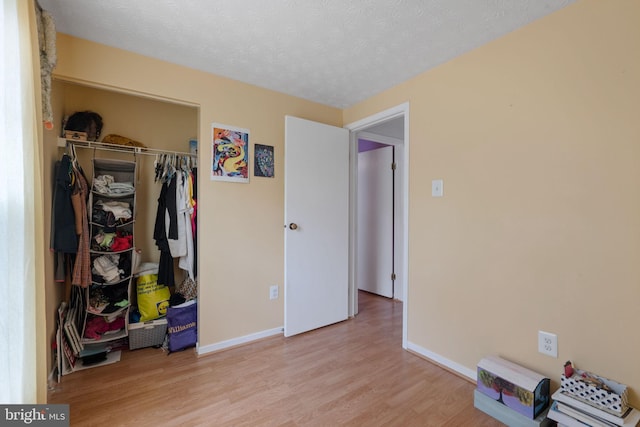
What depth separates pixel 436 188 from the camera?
2066 millimetres

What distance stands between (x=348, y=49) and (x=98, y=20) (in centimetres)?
152

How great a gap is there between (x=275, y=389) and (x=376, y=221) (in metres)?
2.60

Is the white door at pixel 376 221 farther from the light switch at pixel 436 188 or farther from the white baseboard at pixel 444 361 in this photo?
the light switch at pixel 436 188

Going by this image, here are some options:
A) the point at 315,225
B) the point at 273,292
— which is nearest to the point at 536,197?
the point at 315,225

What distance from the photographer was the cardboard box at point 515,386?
1.38 m

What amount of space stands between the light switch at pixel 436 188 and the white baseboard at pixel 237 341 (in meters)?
1.82

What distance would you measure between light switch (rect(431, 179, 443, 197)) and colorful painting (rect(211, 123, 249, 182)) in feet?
5.02

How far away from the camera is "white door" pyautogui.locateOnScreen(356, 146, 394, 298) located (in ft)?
12.1

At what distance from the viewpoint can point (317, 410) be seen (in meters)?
1.55

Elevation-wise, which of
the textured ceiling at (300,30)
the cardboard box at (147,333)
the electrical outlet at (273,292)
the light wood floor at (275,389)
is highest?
the textured ceiling at (300,30)

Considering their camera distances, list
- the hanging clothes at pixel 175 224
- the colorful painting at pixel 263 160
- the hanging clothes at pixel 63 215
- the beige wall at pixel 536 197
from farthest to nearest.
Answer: the colorful painting at pixel 263 160, the hanging clothes at pixel 175 224, the hanging clothes at pixel 63 215, the beige wall at pixel 536 197

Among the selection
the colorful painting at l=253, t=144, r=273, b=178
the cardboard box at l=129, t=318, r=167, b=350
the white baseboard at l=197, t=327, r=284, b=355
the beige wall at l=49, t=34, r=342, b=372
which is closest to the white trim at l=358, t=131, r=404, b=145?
the beige wall at l=49, t=34, r=342, b=372

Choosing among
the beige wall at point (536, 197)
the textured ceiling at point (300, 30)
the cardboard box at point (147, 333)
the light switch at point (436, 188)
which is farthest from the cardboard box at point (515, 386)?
the cardboard box at point (147, 333)

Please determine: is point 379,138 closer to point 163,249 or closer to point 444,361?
point 444,361
